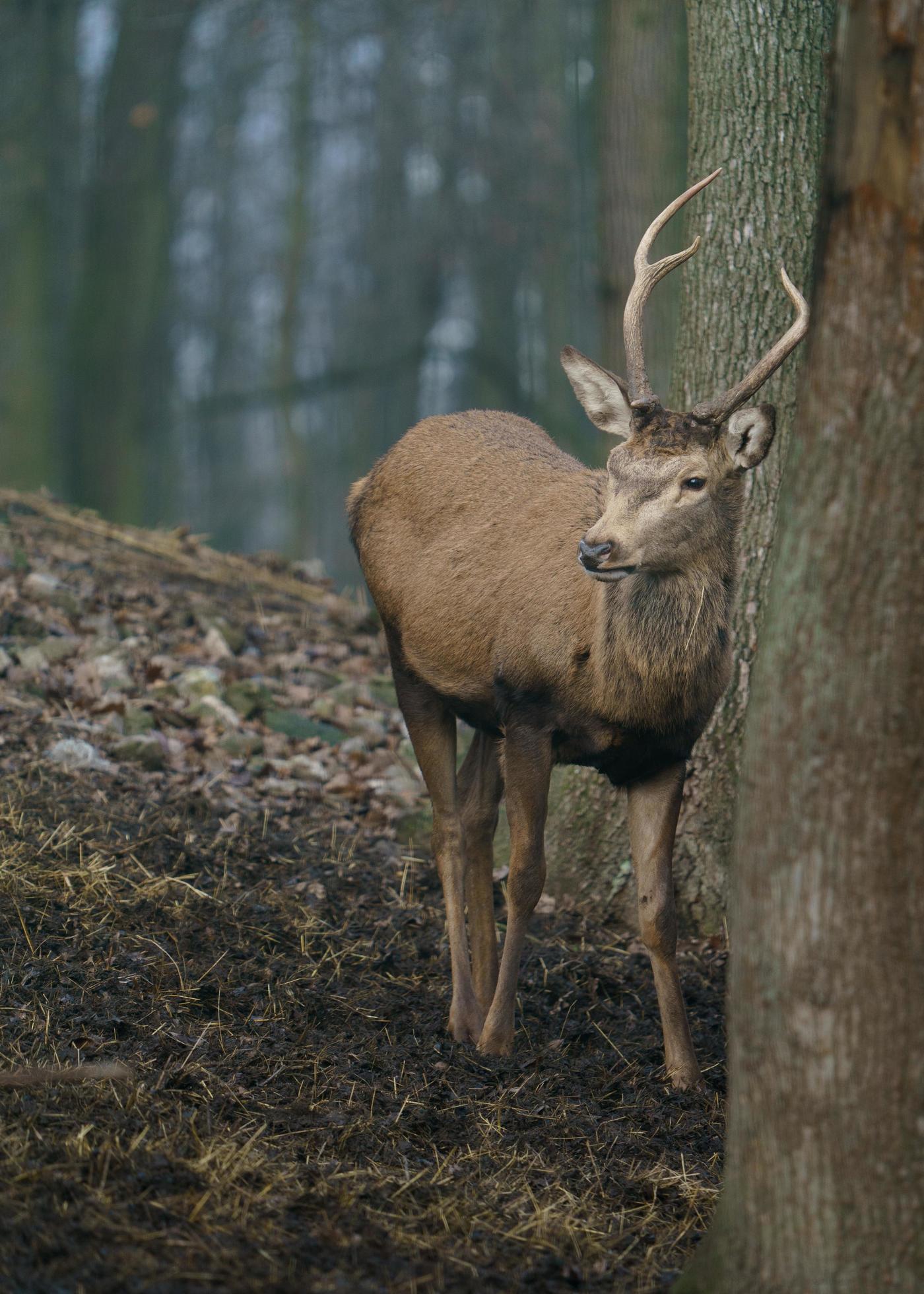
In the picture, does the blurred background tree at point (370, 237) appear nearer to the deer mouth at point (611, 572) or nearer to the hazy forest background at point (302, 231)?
the hazy forest background at point (302, 231)

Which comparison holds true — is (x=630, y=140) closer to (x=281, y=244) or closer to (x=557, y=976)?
(x=557, y=976)

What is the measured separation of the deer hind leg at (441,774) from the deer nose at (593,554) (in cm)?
140

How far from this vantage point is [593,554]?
14.8ft

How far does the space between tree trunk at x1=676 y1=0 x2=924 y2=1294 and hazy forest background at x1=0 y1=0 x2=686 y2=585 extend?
6.20 metres

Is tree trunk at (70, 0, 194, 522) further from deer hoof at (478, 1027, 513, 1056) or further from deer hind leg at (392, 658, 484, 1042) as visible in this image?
deer hoof at (478, 1027, 513, 1056)

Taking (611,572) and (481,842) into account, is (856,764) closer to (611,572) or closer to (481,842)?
(611,572)

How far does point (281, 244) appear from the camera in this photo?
28.4 metres

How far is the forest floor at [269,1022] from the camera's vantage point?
327cm


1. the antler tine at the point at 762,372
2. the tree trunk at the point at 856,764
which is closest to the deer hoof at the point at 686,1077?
the tree trunk at the point at 856,764

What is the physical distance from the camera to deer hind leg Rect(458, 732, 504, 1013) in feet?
18.4

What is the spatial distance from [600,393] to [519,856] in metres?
1.72

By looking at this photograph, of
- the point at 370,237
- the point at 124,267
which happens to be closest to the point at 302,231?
the point at 124,267

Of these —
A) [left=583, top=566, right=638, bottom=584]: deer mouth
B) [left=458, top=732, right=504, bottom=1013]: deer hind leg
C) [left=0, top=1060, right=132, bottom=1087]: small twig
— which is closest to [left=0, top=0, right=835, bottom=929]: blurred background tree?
[left=458, top=732, right=504, bottom=1013]: deer hind leg

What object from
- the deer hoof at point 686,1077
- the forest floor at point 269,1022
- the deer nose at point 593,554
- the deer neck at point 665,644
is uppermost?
the deer nose at point 593,554
